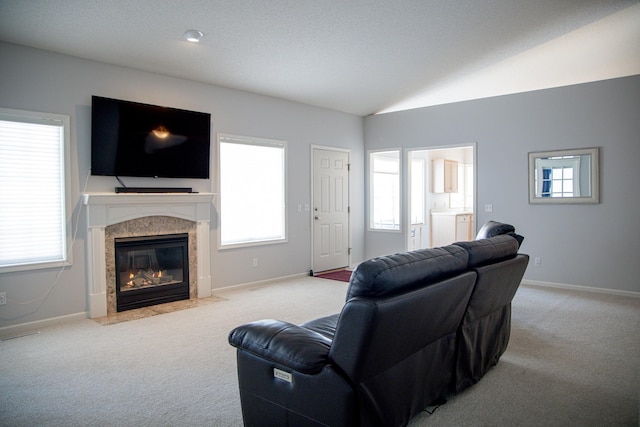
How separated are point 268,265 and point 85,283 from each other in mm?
2481

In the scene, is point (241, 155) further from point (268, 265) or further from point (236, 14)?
point (236, 14)

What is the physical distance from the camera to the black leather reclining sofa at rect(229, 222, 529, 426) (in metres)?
1.87

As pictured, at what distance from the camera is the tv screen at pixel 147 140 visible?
4555mm

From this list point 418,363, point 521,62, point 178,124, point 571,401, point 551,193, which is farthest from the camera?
point 551,193

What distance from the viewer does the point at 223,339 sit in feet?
12.6

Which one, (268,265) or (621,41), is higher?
(621,41)

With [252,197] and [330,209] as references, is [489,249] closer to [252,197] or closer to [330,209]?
[252,197]

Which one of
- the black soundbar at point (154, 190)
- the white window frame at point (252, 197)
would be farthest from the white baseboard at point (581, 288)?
the black soundbar at point (154, 190)

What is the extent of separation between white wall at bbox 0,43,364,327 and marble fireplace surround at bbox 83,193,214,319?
0.12 m

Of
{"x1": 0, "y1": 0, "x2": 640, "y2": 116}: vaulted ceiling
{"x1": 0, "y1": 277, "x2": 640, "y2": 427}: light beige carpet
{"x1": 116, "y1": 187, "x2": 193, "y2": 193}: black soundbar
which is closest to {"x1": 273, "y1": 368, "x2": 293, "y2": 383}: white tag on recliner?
{"x1": 0, "y1": 277, "x2": 640, "y2": 427}: light beige carpet

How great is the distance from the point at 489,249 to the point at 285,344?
1488 millimetres

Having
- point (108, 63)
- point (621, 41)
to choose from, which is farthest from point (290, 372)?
point (621, 41)

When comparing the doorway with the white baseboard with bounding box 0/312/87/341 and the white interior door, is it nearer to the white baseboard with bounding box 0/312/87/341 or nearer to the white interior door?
the white interior door

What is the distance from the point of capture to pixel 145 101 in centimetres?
497
